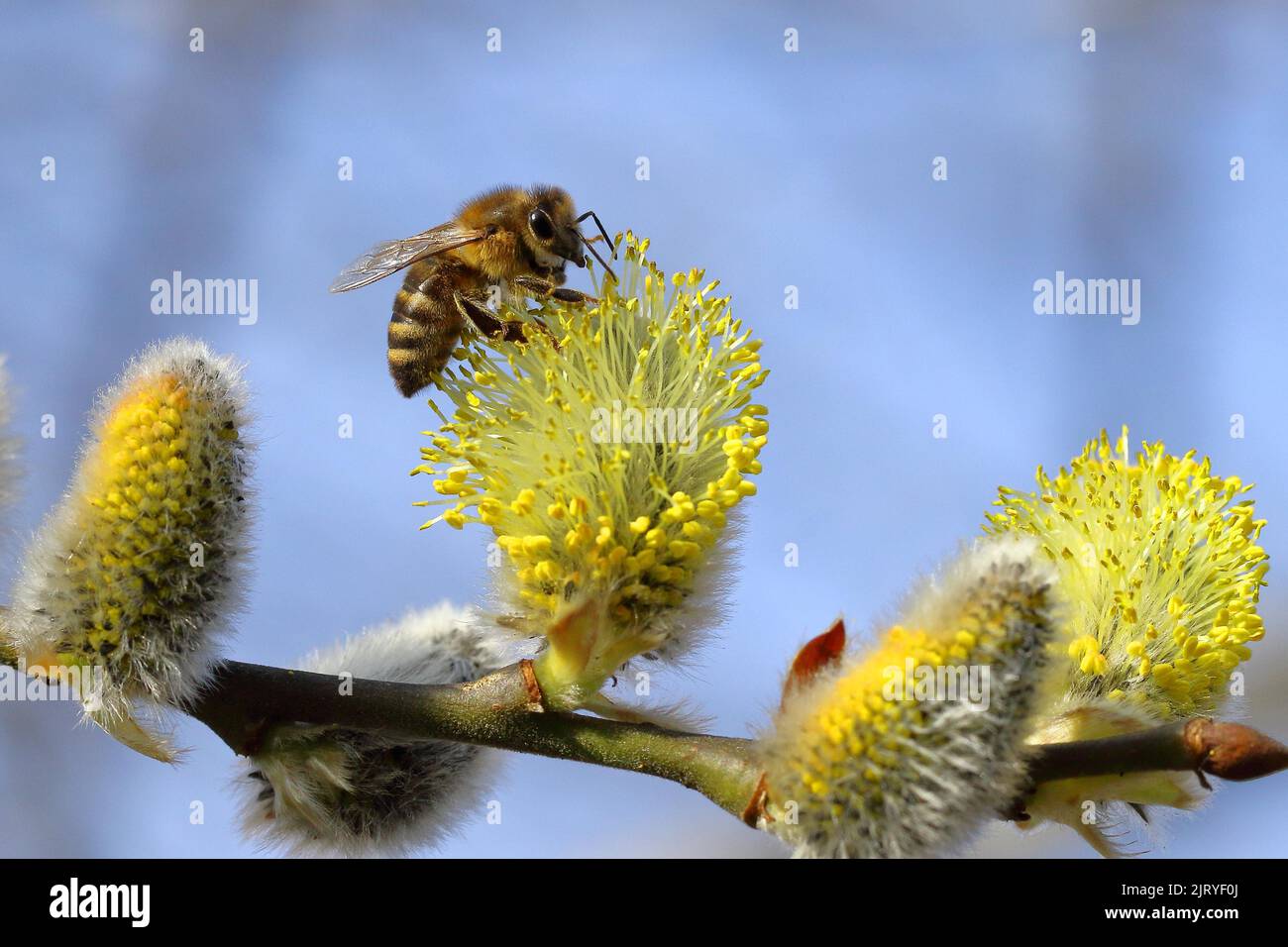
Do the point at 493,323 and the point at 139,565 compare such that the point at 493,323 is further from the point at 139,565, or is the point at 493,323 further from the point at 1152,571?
the point at 1152,571

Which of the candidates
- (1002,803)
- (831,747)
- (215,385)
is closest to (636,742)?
(831,747)

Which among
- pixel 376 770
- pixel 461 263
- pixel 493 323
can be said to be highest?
pixel 461 263

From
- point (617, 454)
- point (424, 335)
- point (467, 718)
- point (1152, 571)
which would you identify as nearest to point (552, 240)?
point (424, 335)

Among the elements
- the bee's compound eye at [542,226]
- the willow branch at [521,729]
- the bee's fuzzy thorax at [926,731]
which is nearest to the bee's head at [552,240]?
the bee's compound eye at [542,226]

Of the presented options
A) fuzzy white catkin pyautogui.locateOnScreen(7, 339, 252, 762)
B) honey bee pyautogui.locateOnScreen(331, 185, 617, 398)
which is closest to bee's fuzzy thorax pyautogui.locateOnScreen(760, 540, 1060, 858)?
fuzzy white catkin pyautogui.locateOnScreen(7, 339, 252, 762)

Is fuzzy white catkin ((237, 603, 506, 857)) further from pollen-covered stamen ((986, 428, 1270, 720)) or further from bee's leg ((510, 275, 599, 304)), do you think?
pollen-covered stamen ((986, 428, 1270, 720))

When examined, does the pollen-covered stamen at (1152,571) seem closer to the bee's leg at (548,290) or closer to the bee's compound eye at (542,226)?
the bee's leg at (548,290)

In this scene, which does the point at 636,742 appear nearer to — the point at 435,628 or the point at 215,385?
the point at 435,628
